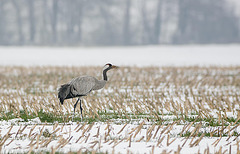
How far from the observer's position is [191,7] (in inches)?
1779

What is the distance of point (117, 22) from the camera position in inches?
1763

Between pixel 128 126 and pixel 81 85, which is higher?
pixel 81 85

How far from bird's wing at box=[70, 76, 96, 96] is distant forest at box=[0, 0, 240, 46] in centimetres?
3677

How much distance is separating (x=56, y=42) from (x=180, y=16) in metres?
16.7

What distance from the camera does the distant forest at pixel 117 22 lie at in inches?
1754

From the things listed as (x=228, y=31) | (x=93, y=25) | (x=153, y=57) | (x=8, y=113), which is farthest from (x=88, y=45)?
(x=8, y=113)

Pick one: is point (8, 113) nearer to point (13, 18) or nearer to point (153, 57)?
point (153, 57)

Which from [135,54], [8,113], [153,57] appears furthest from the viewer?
[135,54]

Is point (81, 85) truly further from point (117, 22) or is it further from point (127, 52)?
point (117, 22)

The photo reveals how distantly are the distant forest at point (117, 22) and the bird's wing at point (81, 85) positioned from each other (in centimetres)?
3677

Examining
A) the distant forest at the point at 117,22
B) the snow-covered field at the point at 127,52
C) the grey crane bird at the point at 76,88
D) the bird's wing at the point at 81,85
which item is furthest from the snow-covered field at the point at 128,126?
the distant forest at the point at 117,22

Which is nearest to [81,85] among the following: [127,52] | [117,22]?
[127,52]

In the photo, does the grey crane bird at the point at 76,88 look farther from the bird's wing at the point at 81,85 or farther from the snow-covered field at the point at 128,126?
the snow-covered field at the point at 128,126

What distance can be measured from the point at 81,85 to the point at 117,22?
37402mm
